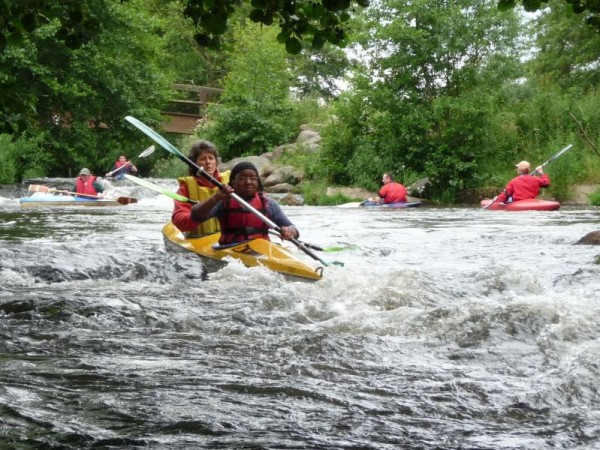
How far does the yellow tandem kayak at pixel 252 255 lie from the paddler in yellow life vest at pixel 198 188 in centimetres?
15

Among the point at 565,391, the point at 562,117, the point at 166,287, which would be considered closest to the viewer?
the point at 565,391

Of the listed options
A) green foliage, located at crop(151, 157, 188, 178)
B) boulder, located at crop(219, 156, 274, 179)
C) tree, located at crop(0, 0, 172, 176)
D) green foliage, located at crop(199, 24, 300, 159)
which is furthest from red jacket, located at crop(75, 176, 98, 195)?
green foliage, located at crop(151, 157, 188, 178)

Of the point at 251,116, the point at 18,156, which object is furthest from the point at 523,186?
the point at 18,156

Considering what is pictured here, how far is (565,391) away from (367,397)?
672 millimetres

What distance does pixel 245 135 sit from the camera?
2698 centimetres

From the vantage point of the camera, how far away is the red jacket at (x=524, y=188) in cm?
1533

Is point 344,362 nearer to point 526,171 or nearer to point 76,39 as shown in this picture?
point 76,39

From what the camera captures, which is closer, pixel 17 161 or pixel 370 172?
pixel 370 172

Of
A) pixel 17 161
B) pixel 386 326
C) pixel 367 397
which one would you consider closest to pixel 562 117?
pixel 17 161

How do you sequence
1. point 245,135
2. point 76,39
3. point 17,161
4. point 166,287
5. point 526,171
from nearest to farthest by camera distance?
point 76,39
point 166,287
point 526,171
point 17,161
point 245,135

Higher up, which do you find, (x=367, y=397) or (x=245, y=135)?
(x=245, y=135)

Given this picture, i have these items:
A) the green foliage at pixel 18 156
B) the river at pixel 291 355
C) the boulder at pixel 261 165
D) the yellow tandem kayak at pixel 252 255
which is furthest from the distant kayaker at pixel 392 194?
the green foliage at pixel 18 156

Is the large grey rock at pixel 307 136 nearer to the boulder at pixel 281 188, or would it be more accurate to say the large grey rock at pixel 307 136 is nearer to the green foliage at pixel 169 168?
the boulder at pixel 281 188

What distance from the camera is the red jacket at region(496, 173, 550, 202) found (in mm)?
15328
